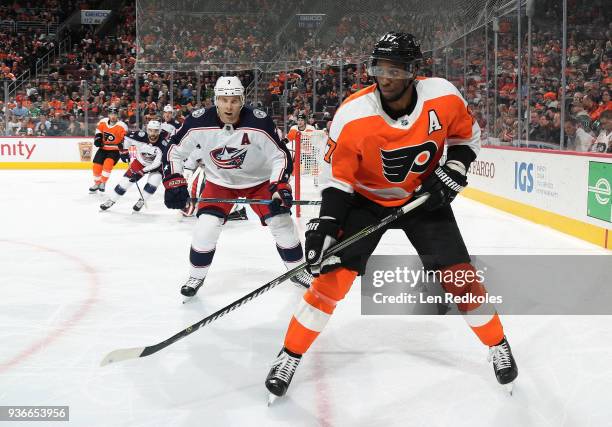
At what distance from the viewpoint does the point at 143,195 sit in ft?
21.7

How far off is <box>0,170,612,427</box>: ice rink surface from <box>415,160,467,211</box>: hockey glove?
25.4 inches

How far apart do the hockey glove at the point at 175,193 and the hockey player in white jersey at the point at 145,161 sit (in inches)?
133

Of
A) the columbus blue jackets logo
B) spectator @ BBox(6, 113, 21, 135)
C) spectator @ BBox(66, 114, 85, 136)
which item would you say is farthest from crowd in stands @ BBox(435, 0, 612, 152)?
spectator @ BBox(6, 113, 21, 135)

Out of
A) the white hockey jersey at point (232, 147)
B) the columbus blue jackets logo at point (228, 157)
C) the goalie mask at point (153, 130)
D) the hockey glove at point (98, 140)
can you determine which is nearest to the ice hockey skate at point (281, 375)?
A: the white hockey jersey at point (232, 147)

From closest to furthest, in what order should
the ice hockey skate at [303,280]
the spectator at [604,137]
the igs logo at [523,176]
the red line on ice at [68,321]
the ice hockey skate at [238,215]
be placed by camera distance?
the red line on ice at [68,321]
the ice hockey skate at [303,280]
the spectator at [604,137]
the igs logo at [523,176]
the ice hockey skate at [238,215]

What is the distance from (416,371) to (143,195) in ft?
15.8

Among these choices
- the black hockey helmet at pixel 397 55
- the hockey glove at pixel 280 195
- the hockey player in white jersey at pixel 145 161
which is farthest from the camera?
the hockey player in white jersey at pixel 145 161

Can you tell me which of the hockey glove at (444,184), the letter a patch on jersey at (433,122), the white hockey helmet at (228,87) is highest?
the white hockey helmet at (228,87)

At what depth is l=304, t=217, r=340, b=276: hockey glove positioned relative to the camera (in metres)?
1.99

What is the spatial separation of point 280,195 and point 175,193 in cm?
55

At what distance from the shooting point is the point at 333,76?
11039 millimetres

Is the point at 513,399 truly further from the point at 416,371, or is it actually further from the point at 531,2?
the point at 531,2

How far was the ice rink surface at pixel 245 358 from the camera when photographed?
1991mm

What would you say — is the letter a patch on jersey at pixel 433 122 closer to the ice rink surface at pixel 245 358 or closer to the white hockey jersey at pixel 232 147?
the ice rink surface at pixel 245 358
